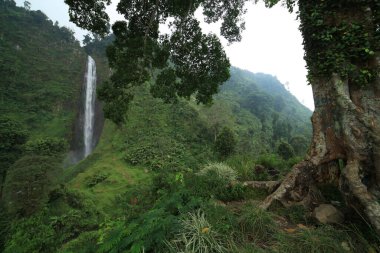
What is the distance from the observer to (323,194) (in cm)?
477

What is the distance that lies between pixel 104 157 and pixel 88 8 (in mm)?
26104

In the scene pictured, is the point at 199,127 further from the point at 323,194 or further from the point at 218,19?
the point at 323,194

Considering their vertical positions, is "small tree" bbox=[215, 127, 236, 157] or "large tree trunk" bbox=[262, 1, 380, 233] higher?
"large tree trunk" bbox=[262, 1, 380, 233]

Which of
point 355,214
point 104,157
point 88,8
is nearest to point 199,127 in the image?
point 104,157

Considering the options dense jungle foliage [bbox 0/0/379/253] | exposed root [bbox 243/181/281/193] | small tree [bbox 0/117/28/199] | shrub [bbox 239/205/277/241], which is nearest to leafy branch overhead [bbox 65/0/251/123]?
dense jungle foliage [bbox 0/0/379/253]

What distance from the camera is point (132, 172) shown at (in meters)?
28.2

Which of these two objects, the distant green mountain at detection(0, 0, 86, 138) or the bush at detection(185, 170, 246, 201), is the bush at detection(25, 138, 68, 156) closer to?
the distant green mountain at detection(0, 0, 86, 138)

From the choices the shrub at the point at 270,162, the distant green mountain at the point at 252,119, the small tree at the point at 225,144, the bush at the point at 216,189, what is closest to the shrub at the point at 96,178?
the small tree at the point at 225,144

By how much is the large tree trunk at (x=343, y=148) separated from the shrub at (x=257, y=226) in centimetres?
81

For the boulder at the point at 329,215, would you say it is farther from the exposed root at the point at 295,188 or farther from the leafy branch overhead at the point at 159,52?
the leafy branch overhead at the point at 159,52

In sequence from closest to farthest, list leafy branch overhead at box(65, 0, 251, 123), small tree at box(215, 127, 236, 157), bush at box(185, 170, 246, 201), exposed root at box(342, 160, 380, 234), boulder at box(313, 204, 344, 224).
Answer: exposed root at box(342, 160, 380, 234), boulder at box(313, 204, 344, 224), bush at box(185, 170, 246, 201), leafy branch overhead at box(65, 0, 251, 123), small tree at box(215, 127, 236, 157)

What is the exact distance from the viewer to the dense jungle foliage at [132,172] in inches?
129

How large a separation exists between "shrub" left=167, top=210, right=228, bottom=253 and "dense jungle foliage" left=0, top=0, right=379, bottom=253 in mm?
17

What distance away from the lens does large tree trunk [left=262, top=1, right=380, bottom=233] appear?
3.93m
